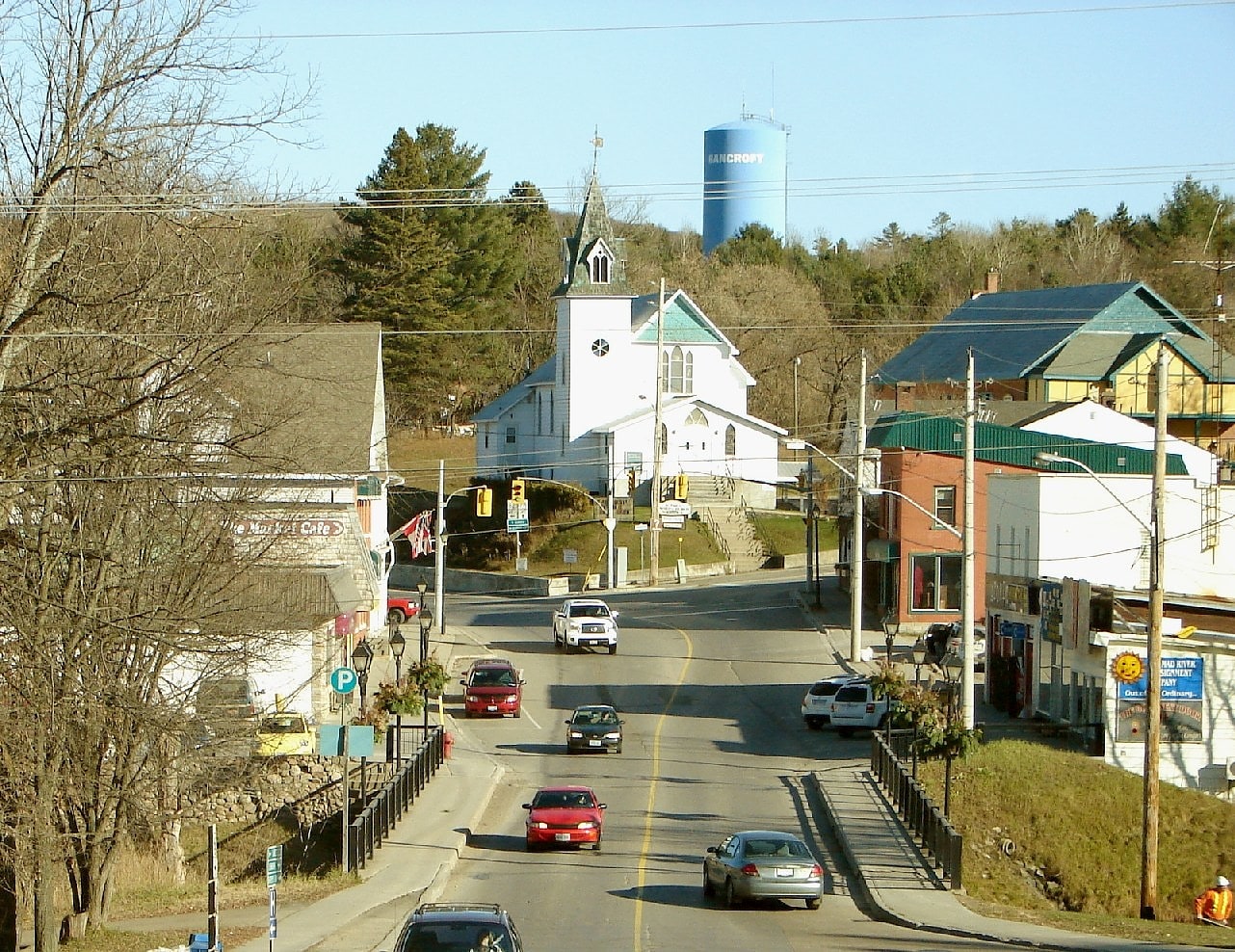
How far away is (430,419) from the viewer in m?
100

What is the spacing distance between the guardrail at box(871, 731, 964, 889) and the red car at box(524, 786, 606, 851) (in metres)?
6.29

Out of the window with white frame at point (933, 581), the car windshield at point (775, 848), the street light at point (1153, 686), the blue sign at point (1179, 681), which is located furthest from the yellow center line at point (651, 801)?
the blue sign at point (1179, 681)

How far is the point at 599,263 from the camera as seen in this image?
8319 centimetres

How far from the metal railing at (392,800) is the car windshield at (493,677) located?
5.56m

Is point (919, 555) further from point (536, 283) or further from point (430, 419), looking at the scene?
point (536, 283)

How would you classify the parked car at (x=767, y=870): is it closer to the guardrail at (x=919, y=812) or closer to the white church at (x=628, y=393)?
the guardrail at (x=919, y=812)

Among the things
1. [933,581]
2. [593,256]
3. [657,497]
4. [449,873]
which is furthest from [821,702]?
[593,256]

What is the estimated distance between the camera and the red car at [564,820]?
3005 centimetres

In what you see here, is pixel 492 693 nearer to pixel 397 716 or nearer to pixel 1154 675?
pixel 397 716

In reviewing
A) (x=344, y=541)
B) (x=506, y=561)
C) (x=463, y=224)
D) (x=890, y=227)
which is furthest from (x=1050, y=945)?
(x=890, y=227)

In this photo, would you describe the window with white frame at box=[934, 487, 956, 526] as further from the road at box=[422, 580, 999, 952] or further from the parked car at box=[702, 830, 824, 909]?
the parked car at box=[702, 830, 824, 909]

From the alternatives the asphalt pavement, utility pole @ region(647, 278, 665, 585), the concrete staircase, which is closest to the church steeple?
utility pole @ region(647, 278, 665, 585)

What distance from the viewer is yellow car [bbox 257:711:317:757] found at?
35156mm

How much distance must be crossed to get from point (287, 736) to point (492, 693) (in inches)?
420
